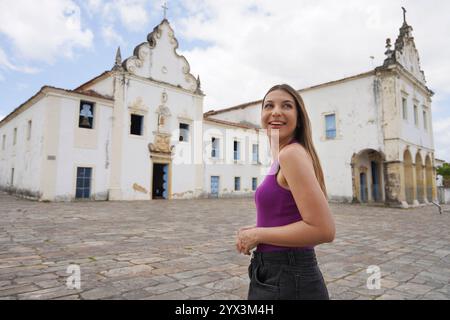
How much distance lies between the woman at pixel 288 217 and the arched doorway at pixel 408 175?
67.6ft

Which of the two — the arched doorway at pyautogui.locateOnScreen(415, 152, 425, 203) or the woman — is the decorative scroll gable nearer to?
the arched doorway at pyautogui.locateOnScreen(415, 152, 425, 203)

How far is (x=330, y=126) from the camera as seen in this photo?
20812 mm

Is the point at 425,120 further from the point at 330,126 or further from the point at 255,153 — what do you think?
the point at 255,153

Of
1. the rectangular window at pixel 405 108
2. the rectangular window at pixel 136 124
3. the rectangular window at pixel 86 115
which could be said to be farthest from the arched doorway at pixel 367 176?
the rectangular window at pixel 86 115

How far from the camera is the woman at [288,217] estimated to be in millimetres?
1111

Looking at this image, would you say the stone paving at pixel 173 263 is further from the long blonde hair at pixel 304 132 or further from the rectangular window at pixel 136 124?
the rectangular window at pixel 136 124

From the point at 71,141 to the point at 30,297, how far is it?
14.6 metres

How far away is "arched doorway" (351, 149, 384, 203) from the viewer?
1939 centimetres

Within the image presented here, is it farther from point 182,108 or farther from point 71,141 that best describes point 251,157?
point 71,141

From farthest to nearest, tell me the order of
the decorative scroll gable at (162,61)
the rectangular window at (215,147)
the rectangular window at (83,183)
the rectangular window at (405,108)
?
the rectangular window at (215,147) < the rectangular window at (405,108) < the decorative scroll gable at (162,61) < the rectangular window at (83,183)

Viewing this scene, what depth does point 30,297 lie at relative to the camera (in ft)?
9.04
